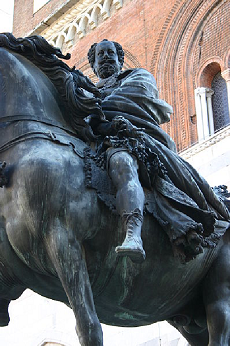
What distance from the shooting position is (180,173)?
4.56m

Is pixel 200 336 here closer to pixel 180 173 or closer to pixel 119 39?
pixel 180 173

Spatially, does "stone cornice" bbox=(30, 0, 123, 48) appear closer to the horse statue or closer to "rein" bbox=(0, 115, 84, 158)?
the horse statue

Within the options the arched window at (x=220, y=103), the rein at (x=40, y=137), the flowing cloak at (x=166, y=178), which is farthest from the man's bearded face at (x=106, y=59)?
the arched window at (x=220, y=103)

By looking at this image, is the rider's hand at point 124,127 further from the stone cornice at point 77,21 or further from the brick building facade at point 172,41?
the stone cornice at point 77,21

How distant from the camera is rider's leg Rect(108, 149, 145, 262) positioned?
3912 millimetres

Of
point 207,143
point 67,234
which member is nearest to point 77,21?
point 207,143

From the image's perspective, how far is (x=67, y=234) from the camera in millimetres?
4008

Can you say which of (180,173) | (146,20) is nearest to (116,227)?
(180,173)

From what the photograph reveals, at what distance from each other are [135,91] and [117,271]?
3.46 ft

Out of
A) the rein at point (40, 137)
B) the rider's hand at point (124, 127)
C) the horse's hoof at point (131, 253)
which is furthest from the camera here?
the rider's hand at point (124, 127)

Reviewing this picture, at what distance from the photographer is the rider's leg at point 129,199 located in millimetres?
3912

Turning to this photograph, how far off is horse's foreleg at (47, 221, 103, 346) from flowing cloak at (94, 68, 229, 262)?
535mm

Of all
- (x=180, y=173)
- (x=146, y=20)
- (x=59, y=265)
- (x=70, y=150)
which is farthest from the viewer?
(x=146, y=20)

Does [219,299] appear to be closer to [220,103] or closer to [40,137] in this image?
[40,137]
